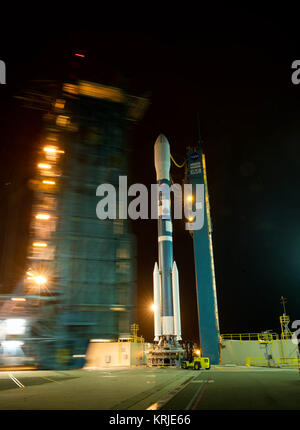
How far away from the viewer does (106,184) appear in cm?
1510

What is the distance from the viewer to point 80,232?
46.6 feet

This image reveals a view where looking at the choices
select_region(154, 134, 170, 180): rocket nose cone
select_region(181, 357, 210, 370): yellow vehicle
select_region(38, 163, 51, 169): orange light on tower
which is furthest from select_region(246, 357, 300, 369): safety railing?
select_region(38, 163, 51, 169): orange light on tower

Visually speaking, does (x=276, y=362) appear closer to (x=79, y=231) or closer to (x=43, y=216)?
(x=79, y=231)

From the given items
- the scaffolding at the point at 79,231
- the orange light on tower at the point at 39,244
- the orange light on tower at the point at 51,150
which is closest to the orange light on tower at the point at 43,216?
the scaffolding at the point at 79,231

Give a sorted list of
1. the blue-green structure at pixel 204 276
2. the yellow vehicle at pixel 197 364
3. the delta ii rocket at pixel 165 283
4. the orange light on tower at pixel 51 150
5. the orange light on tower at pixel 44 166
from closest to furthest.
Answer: the orange light on tower at pixel 51 150 < the orange light on tower at pixel 44 166 < the yellow vehicle at pixel 197 364 < the delta ii rocket at pixel 165 283 < the blue-green structure at pixel 204 276

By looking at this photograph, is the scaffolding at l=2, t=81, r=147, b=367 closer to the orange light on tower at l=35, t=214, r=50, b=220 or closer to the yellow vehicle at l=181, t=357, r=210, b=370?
the orange light on tower at l=35, t=214, r=50, b=220

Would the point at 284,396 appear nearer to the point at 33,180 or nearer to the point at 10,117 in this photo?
the point at 33,180

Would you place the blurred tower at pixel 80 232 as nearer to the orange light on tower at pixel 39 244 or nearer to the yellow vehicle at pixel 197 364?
the orange light on tower at pixel 39 244

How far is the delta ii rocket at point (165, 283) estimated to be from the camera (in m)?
29.0

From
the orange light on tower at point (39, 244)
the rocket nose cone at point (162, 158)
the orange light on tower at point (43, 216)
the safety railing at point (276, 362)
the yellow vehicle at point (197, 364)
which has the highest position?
the rocket nose cone at point (162, 158)

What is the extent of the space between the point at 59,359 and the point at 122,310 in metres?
3.19

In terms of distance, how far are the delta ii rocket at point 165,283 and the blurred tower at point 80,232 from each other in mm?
15607

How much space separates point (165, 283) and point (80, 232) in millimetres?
17287
